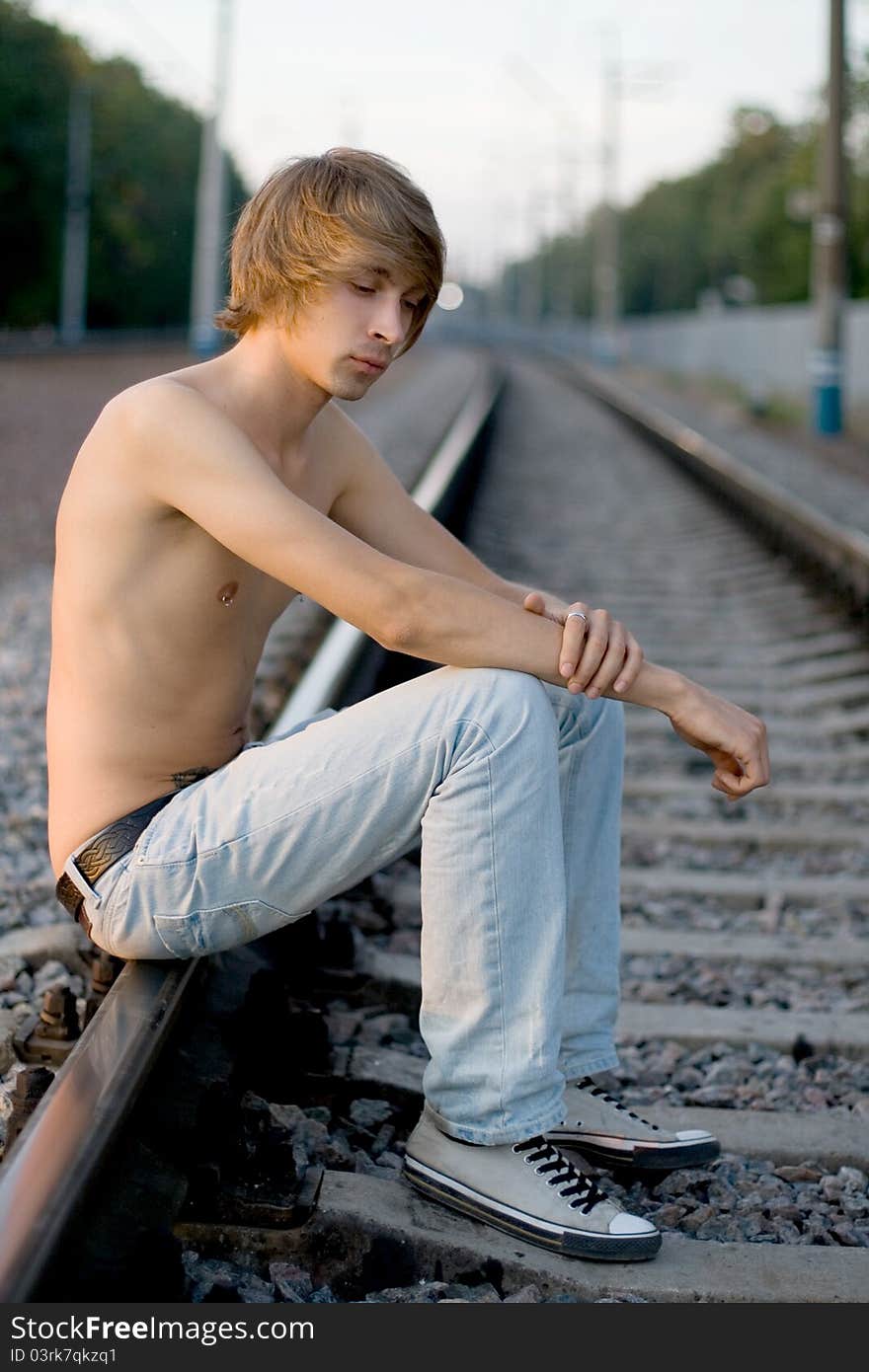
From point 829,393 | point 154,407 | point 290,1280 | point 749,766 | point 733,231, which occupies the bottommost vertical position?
point 733,231

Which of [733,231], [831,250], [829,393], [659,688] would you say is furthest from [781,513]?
[733,231]

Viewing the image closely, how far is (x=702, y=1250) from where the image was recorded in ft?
7.66

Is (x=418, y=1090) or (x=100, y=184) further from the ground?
(x=418, y=1090)

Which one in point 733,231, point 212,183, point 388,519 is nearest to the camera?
point 388,519

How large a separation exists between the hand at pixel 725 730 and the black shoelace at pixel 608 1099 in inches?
22.2

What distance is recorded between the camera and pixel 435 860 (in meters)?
2.35

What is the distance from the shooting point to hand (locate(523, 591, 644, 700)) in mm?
2490

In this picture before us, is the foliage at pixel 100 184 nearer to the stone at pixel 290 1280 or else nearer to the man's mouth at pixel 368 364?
the man's mouth at pixel 368 364

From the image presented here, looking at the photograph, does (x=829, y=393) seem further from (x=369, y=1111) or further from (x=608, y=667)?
(x=369, y=1111)

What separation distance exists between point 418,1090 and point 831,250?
1822cm

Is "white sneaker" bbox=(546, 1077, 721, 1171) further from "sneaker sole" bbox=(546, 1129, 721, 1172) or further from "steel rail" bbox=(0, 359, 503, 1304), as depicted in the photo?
"steel rail" bbox=(0, 359, 503, 1304)

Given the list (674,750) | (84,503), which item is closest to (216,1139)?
(84,503)

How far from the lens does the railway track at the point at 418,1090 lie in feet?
6.79
